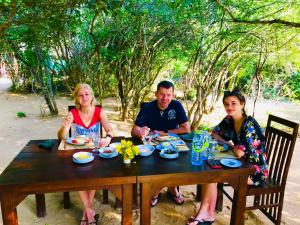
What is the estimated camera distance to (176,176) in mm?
2012

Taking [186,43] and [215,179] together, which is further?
[186,43]

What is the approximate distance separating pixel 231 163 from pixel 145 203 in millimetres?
777

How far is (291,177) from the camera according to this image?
403 centimetres

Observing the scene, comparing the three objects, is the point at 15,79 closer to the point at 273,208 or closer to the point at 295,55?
the point at 295,55

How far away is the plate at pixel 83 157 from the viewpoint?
2127 mm

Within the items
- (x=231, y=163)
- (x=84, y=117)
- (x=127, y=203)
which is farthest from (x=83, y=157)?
(x=231, y=163)

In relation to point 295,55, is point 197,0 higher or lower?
higher

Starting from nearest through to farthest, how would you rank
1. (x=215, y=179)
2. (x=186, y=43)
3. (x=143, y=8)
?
(x=215, y=179) < (x=143, y=8) < (x=186, y=43)

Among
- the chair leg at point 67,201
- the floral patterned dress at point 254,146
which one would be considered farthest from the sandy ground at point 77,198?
the floral patterned dress at point 254,146

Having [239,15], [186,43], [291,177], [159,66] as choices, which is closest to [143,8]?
[186,43]

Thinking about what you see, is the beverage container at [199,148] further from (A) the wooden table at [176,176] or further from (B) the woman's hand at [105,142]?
(B) the woman's hand at [105,142]

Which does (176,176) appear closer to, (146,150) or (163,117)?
(146,150)

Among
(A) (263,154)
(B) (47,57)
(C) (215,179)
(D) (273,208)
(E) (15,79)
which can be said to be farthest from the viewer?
(E) (15,79)

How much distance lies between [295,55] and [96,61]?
4.63m
